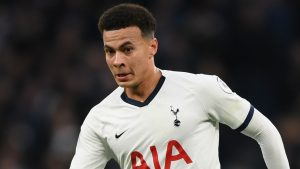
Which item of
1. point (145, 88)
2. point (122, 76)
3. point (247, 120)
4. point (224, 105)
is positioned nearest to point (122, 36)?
point (122, 76)

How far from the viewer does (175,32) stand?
9.67 m

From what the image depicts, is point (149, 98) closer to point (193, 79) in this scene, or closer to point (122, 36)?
point (193, 79)

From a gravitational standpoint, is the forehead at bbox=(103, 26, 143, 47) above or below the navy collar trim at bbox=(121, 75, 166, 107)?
above

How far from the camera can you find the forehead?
4.35 metres

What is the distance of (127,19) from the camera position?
4375 millimetres

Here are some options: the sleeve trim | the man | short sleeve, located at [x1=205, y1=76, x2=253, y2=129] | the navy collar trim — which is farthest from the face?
the sleeve trim

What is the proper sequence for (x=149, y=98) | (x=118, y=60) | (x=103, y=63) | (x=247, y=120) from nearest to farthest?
(x=118, y=60) < (x=247, y=120) < (x=149, y=98) < (x=103, y=63)

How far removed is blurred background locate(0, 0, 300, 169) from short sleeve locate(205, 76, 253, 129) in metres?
3.67

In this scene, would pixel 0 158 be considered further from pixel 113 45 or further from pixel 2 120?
pixel 113 45

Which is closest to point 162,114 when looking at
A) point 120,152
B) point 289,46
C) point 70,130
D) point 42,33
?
point 120,152

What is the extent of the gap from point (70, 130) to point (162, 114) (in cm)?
434

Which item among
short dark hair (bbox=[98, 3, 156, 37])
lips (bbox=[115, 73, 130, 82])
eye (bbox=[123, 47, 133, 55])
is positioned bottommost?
lips (bbox=[115, 73, 130, 82])

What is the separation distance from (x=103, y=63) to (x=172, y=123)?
5.09m

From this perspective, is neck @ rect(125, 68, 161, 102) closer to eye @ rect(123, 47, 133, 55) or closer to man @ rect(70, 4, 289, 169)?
man @ rect(70, 4, 289, 169)
